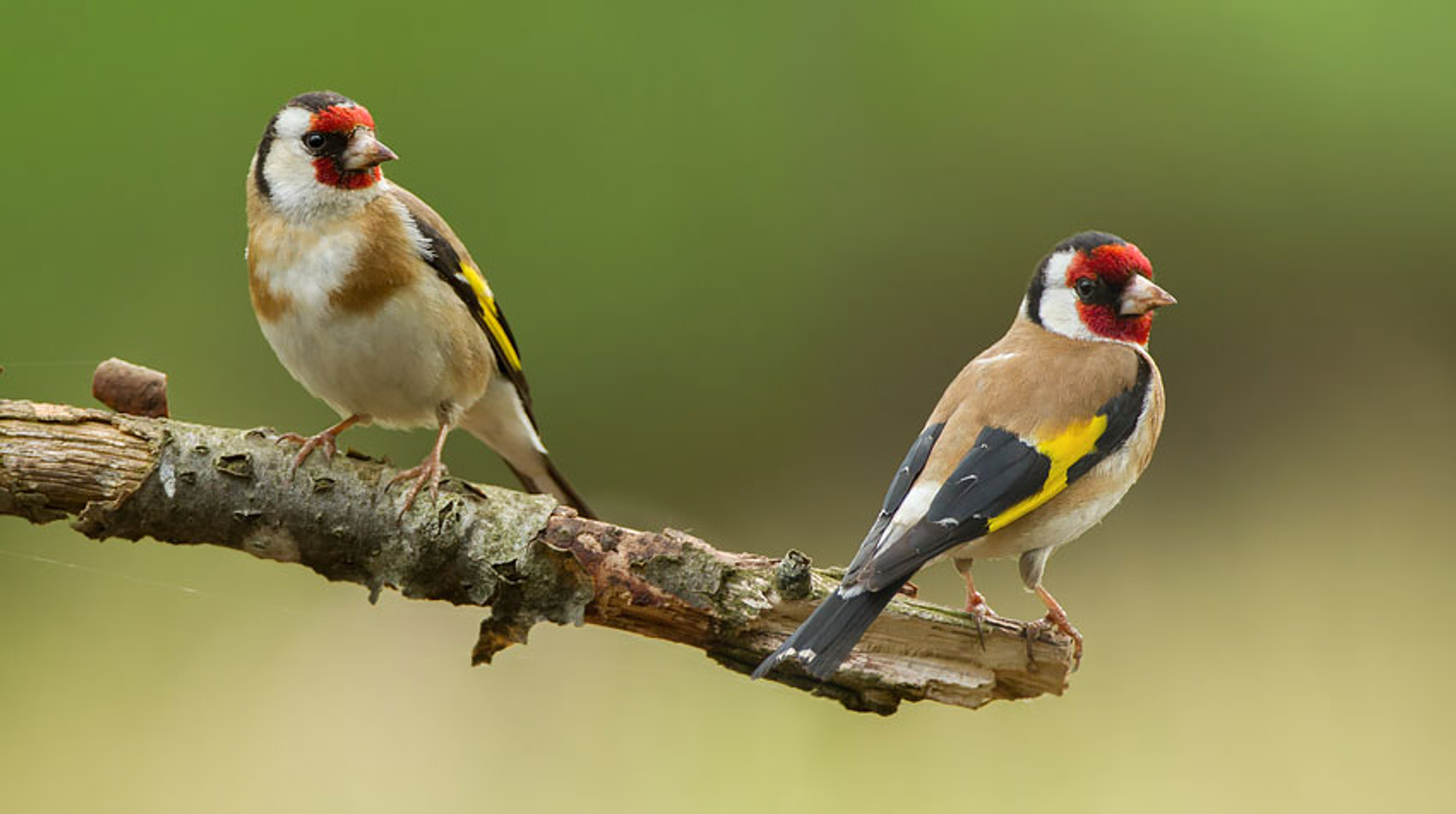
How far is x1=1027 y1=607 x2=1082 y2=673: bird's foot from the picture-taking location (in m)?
1.94

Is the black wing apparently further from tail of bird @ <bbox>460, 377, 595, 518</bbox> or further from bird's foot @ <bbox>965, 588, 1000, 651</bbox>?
bird's foot @ <bbox>965, 588, 1000, 651</bbox>

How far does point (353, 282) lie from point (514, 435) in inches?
18.6

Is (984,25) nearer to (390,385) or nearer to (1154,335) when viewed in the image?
(1154,335)

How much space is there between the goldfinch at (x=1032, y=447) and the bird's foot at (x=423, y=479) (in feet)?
1.77

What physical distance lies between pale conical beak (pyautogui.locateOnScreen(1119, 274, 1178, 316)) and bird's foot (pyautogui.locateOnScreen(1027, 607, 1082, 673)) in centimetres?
40

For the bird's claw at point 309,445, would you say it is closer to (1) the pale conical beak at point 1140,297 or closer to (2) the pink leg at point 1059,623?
(2) the pink leg at point 1059,623

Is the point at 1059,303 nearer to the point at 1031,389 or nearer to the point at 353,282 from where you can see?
the point at 1031,389

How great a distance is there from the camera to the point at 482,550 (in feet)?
6.48

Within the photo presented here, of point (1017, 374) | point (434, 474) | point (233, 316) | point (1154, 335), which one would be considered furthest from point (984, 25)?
point (434, 474)

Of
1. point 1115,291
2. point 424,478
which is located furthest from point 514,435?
point 1115,291

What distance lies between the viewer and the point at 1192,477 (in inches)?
165

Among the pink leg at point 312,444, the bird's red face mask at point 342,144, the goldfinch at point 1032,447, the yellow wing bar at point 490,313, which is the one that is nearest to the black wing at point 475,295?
the yellow wing bar at point 490,313

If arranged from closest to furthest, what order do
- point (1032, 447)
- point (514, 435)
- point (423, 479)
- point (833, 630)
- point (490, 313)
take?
point (833, 630) → point (1032, 447) → point (423, 479) → point (490, 313) → point (514, 435)

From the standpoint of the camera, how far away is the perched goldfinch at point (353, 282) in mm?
2061
